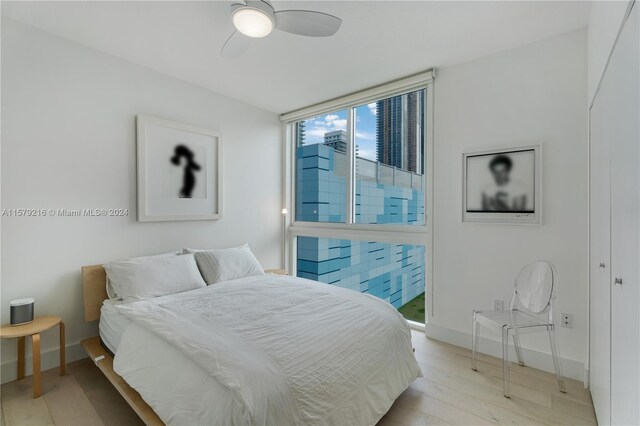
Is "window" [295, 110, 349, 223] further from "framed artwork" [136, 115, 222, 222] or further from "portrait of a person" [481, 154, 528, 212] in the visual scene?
"portrait of a person" [481, 154, 528, 212]

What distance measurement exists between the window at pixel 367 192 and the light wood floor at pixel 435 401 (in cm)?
98

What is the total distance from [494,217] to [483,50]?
1.48 m

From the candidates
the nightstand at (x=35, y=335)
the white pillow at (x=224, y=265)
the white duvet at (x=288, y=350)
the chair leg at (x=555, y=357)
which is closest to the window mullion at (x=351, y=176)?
the white pillow at (x=224, y=265)

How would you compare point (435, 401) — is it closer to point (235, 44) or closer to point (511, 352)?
point (511, 352)

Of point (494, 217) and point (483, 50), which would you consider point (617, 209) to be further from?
point (483, 50)

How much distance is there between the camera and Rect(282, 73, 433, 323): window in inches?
124

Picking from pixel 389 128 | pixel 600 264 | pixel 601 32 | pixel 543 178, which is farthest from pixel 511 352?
pixel 389 128

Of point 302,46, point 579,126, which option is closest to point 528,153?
point 579,126

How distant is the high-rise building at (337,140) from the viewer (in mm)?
3805

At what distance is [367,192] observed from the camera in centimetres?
366

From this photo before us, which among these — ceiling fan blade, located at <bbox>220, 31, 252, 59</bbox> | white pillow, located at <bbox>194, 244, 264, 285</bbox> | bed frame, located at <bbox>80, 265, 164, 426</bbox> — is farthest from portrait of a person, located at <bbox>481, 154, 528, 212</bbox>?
bed frame, located at <bbox>80, 265, 164, 426</bbox>

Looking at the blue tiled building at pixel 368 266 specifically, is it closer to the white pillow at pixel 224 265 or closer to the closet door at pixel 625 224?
the white pillow at pixel 224 265

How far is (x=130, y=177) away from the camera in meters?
2.81

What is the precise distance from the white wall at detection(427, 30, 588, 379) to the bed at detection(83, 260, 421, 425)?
104 centimetres
